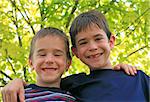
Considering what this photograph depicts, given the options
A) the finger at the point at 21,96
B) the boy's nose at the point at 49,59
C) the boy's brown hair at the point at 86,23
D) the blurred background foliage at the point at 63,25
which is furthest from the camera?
the blurred background foliage at the point at 63,25

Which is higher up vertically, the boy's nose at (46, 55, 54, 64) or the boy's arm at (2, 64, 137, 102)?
the boy's nose at (46, 55, 54, 64)

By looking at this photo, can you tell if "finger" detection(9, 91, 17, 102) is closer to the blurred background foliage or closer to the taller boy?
the taller boy

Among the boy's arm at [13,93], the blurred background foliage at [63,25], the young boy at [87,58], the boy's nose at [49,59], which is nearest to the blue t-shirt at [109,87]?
the young boy at [87,58]

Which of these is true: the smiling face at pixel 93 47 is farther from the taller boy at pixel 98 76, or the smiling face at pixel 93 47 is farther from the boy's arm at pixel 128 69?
the boy's arm at pixel 128 69

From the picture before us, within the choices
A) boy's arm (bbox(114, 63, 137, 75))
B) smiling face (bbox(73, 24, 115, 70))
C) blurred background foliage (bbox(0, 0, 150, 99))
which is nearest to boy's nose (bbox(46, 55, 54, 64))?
smiling face (bbox(73, 24, 115, 70))

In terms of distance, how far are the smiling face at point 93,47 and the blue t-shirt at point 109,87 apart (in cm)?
7

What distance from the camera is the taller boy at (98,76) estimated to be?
2.18 m

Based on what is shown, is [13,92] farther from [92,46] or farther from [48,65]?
[92,46]

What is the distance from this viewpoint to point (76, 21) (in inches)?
97.9

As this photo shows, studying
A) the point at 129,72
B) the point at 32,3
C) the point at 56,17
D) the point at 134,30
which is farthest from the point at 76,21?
the point at 32,3

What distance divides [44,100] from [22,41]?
277 cm

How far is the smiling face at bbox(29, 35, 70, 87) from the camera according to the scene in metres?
2.30

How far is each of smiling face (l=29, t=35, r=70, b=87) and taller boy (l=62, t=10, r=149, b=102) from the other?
112 mm

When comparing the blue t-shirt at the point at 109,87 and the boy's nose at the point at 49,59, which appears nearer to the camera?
the blue t-shirt at the point at 109,87
